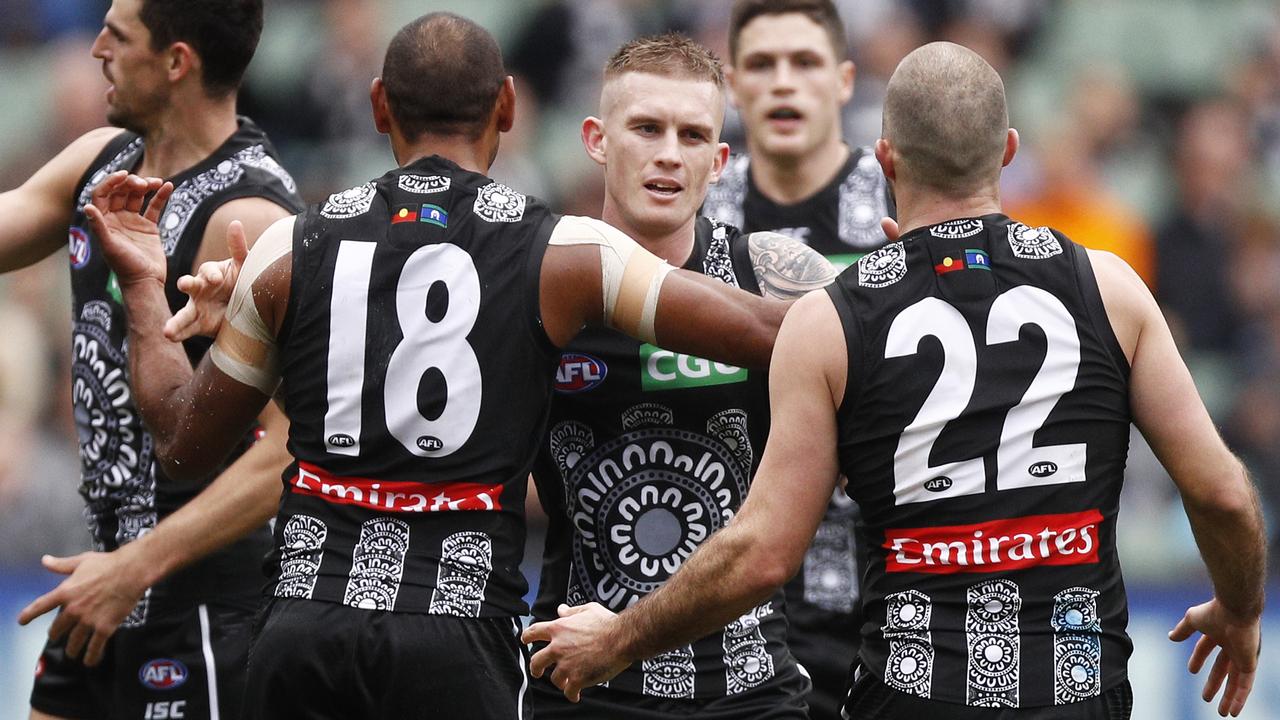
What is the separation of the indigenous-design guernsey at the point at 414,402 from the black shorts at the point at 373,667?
0.05m

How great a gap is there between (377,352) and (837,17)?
3.71 m

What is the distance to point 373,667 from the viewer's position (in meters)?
4.24

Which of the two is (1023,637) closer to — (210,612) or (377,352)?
(377,352)

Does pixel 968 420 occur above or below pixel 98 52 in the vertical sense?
below

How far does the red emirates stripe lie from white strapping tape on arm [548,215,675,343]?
1.82ft

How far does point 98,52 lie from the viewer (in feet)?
18.5

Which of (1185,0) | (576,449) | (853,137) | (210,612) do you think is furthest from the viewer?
(1185,0)

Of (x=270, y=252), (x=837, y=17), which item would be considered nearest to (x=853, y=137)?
(x=837, y=17)

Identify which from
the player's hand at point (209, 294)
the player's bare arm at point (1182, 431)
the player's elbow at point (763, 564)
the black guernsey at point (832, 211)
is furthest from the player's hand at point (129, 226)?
the player's bare arm at point (1182, 431)

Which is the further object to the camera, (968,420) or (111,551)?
(111,551)

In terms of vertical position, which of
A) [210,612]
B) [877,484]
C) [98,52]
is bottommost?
[210,612]

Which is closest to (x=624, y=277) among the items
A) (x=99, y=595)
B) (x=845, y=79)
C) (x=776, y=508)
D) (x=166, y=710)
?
(x=776, y=508)

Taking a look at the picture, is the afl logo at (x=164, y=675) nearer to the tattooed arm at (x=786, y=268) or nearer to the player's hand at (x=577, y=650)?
the player's hand at (x=577, y=650)

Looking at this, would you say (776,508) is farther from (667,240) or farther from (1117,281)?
(667,240)
